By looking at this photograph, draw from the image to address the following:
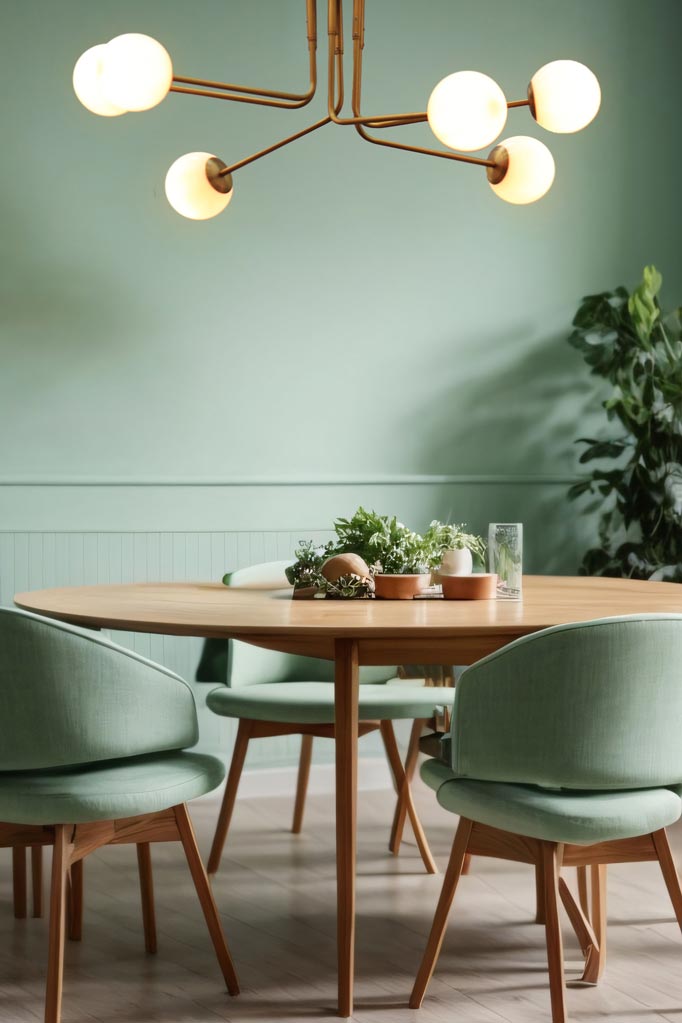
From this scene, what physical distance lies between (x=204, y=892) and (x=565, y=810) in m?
0.70

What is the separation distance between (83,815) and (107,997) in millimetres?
461

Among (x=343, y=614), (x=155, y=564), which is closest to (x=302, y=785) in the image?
(x=155, y=564)

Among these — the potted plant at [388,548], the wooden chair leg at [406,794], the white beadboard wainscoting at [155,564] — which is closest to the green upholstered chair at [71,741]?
the potted plant at [388,548]

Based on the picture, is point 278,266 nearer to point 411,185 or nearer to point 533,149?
point 411,185

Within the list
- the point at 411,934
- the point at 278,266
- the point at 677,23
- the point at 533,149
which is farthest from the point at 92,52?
the point at 677,23

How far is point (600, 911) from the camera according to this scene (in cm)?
224

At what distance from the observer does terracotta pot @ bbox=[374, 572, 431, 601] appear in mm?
2473

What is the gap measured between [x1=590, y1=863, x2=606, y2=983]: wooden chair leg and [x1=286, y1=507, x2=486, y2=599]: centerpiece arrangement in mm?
678

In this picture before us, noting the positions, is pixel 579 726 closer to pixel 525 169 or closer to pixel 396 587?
pixel 396 587

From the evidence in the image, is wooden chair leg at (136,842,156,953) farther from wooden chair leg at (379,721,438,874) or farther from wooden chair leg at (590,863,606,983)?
wooden chair leg at (590,863,606,983)

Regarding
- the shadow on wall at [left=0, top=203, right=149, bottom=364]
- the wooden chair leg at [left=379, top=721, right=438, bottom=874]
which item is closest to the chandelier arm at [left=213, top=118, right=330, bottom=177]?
the shadow on wall at [left=0, top=203, right=149, bottom=364]

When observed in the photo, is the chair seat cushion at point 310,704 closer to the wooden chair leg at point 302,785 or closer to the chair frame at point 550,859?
the wooden chair leg at point 302,785

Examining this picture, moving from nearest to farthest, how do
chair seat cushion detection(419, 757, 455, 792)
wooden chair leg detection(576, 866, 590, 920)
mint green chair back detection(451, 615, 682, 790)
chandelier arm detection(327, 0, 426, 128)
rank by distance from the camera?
mint green chair back detection(451, 615, 682, 790) < chair seat cushion detection(419, 757, 455, 792) < chandelier arm detection(327, 0, 426, 128) < wooden chair leg detection(576, 866, 590, 920)

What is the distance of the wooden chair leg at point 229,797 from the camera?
293cm
